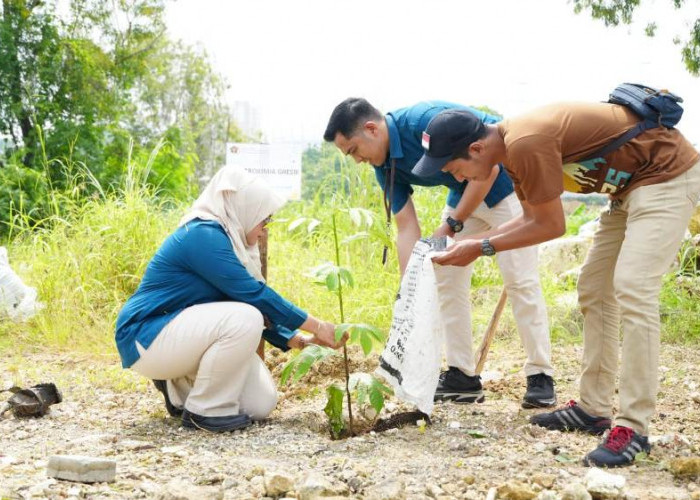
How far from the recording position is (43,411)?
3.82 meters

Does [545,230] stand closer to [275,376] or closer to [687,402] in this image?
[687,402]

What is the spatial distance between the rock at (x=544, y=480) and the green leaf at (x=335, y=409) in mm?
1015

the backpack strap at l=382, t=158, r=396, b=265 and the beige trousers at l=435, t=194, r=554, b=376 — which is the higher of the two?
the backpack strap at l=382, t=158, r=396, b=265

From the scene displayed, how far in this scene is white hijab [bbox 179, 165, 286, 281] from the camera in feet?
11.5

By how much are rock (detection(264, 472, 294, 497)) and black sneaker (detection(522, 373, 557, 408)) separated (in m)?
1.67

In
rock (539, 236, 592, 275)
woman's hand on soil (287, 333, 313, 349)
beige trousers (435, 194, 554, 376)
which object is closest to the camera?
woman's hand on soil (287, 333, 313, 349)

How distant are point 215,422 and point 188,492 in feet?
3.57

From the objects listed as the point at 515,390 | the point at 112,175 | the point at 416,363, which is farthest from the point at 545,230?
the point at 112,175

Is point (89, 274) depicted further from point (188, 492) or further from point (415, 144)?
point (188, 492)

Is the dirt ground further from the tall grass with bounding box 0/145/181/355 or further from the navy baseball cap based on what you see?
the tall grass with bounding box 0/145/181/355

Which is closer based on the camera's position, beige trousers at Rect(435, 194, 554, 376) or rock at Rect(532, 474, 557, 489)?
rock at Rect(532, 474, 557, 489)

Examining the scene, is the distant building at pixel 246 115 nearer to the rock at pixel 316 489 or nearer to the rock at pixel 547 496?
the rock at pixel 316 489

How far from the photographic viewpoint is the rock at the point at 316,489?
2.42m

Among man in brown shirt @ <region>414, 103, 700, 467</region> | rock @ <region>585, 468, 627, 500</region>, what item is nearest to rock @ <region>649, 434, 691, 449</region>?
man in brown shirt @ <region>414, 103, 700, 467</region>
